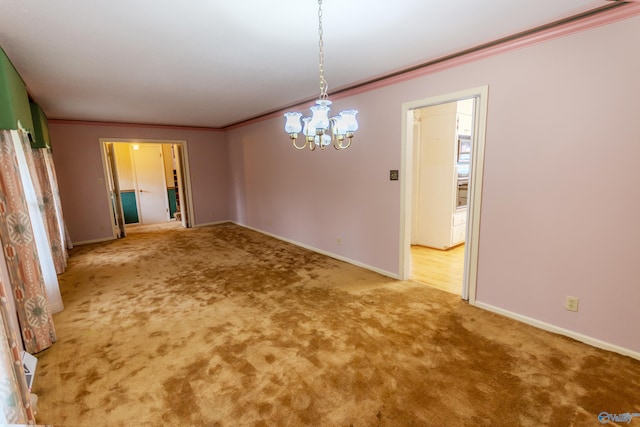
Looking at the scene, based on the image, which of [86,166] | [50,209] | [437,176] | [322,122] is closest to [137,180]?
[86,166]

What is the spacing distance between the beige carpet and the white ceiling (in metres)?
2.46

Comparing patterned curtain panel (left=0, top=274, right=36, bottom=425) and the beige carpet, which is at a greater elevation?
patterned curtain panel (left=0, top=274, right=36, bottom=425)

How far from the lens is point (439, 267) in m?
4.25

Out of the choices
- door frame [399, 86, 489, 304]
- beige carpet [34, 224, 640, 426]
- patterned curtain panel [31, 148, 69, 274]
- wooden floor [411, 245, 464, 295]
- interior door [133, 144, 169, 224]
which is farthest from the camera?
interior door [133, 144, 169, 224]

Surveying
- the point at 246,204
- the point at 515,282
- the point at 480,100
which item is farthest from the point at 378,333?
the point at 246,204

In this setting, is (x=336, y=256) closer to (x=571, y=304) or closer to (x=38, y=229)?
(x=571, y=304)

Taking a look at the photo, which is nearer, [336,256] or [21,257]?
[21,257]

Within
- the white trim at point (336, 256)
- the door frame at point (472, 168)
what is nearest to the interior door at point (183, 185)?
the white trim at point (336, 256)

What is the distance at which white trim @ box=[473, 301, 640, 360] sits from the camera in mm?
2236

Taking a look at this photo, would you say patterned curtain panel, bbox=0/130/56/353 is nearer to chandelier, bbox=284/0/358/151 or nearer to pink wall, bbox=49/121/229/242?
→ chandelier, bbox=284/0/358/151

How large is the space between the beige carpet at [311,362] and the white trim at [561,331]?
65 mm

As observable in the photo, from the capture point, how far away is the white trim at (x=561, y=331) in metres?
2.24

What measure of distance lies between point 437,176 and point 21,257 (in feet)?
17.2

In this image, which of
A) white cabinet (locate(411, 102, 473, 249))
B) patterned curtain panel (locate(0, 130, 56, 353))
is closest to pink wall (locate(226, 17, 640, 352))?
white cabinet (locate(411, 102, 473, 249))
